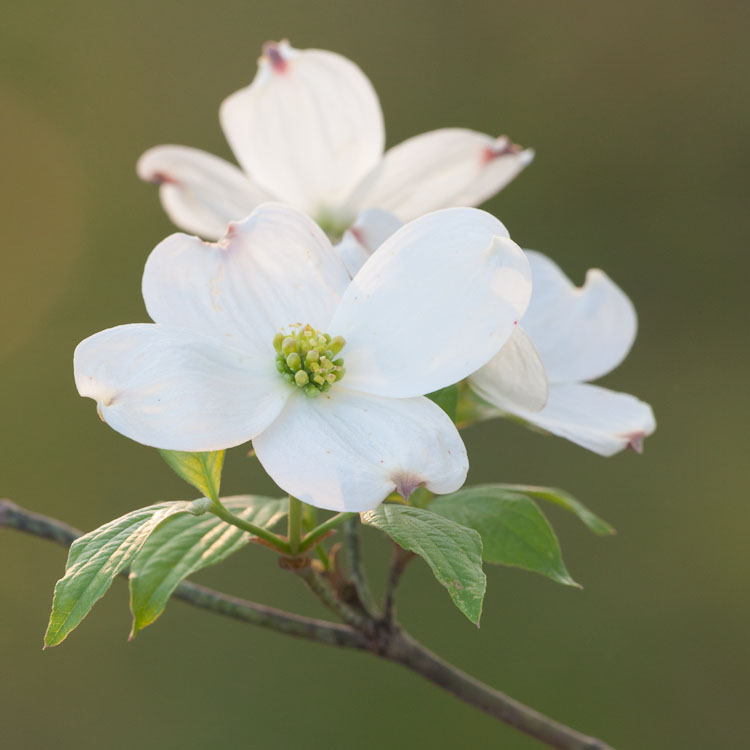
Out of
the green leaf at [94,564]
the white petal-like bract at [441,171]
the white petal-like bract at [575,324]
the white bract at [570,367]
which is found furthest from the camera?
the white petal-like bract at [441,171]

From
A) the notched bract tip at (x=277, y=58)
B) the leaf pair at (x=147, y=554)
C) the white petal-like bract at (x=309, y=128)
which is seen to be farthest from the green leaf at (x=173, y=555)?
the notched bract tip at (x=277, y=58)

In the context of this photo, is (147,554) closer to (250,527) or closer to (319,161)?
(250,527)

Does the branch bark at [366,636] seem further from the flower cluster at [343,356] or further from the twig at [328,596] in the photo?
the flower cluster at [343,356]

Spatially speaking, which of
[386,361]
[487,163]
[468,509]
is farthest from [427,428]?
[487,163]

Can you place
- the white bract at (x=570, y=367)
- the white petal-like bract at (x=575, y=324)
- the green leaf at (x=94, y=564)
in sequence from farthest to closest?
the white petal-like bract at (x=575, y=324), the white bract at (x=570, y=367), the green leaf at (x=94, y=564)

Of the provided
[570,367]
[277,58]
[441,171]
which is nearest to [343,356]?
[570,367]

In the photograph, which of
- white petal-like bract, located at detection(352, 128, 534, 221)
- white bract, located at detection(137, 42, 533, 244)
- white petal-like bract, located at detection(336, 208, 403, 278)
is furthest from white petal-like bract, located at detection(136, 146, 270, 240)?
white petal-like bract, located at detection(336, 208, 403, 278)
